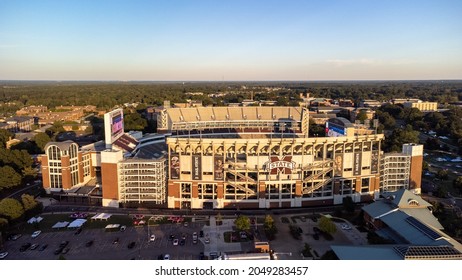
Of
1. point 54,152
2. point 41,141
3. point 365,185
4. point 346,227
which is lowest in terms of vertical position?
point 346,227

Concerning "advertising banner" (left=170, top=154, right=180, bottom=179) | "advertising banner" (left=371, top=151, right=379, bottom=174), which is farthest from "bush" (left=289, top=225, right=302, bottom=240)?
"advertising banner" (left=371, top=151, right=379, bottom=174)

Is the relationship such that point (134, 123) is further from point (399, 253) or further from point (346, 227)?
point (399, 253)

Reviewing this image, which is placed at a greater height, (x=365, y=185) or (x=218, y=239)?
(x=365, y=185)

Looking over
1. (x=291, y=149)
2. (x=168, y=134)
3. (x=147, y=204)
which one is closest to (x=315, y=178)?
(x=291, y=149)

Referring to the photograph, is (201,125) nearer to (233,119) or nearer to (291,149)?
(233,119)

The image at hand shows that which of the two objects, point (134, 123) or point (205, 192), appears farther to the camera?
point (134, 123)

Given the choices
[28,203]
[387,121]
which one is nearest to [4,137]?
[28,203]
